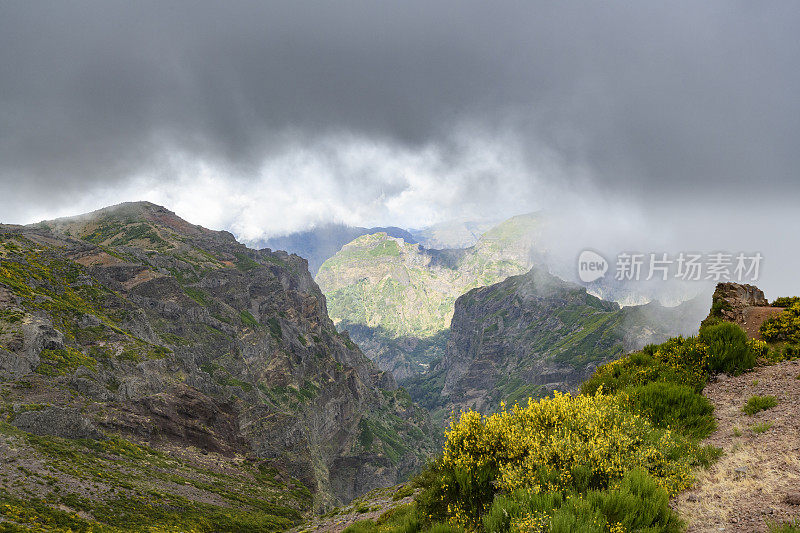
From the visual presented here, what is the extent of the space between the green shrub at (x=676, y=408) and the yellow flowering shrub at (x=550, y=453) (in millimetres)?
1096

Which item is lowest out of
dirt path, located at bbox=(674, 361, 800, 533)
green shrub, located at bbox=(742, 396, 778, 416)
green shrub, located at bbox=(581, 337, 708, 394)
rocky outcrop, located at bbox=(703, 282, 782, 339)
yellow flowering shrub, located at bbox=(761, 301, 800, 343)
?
dirt path, located at bbox=(674, 361, 800, 533)

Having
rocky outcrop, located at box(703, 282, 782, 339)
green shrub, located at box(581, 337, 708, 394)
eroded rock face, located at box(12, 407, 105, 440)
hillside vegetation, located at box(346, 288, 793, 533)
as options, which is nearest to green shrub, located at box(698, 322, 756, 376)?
hillside vegetation, located at box(346, 288, 793, 533)

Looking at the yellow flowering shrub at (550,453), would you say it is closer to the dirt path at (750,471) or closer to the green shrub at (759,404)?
the dirt path at (750,471)

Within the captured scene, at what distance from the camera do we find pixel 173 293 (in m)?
173

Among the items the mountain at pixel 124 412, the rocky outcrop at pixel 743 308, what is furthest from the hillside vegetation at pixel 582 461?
the mountain at pixel 124 412

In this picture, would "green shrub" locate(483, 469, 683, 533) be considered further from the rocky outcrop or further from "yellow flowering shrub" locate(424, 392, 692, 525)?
the rocky outcrop

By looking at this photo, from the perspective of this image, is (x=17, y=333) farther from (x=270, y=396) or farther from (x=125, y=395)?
(x=270, y=396)

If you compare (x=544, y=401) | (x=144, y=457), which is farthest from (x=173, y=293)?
(x=544, y=401)

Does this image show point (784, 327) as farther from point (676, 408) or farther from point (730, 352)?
point (676, 408)

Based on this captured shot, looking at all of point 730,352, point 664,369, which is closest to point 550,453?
point 664,369

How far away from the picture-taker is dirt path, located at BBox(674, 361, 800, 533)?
7.86 m

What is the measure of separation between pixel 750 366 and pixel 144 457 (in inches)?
3988

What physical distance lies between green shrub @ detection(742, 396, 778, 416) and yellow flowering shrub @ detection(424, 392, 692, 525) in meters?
3.79

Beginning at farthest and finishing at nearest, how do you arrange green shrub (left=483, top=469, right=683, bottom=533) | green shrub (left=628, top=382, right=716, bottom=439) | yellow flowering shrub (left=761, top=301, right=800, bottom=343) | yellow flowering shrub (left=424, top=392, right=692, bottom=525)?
yellow flowering shrub (left=761, top=301, right=800, bottom=343)
green shrub (left=628, top=382, right=716, bottom=439)
yellow flowering shrub (left=424, top=392, right=692, bottom=525)
green shrub (left=483, top=469, right=683, bottom=533)
